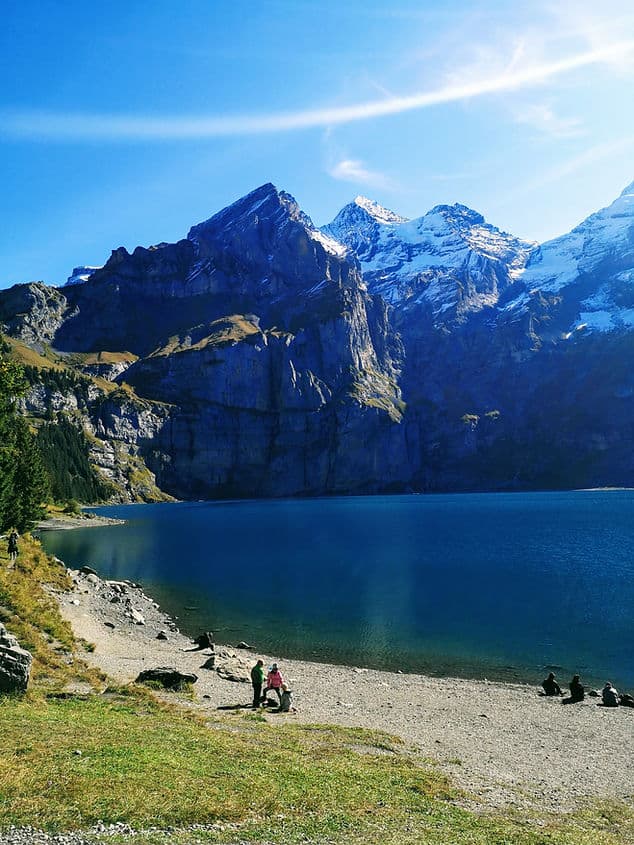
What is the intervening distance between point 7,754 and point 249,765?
6.48m

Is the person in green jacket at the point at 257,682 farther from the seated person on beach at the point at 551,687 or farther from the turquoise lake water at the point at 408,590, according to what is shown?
the seated person on beach at the point at 551,687

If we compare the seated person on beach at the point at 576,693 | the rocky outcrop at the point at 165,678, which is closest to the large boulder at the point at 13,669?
the rocky outcrop at the point at 165,678

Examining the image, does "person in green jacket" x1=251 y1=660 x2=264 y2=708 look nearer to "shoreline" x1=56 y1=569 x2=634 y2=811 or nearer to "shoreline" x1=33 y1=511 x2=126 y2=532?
"shoreline" x1=56 y1=569 x2=634 y2=811

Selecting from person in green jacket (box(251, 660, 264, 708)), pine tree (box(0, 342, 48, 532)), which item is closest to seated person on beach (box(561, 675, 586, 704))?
person in green jacket (box(251, 660, 264, 708))

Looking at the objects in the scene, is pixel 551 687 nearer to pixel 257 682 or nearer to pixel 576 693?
pixel 576 693

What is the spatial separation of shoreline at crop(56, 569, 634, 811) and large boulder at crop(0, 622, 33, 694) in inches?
298

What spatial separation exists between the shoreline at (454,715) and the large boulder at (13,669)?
24.8 feet

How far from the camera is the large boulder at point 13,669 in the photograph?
2217 cm

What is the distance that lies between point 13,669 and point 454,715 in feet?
71.8

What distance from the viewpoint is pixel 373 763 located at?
64.9 feet

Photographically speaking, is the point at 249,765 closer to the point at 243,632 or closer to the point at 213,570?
the point at 243,632

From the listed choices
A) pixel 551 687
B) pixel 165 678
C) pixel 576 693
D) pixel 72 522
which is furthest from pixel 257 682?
pixel 72 522

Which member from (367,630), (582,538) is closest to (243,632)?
(367,630)

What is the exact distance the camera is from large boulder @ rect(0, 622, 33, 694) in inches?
873
